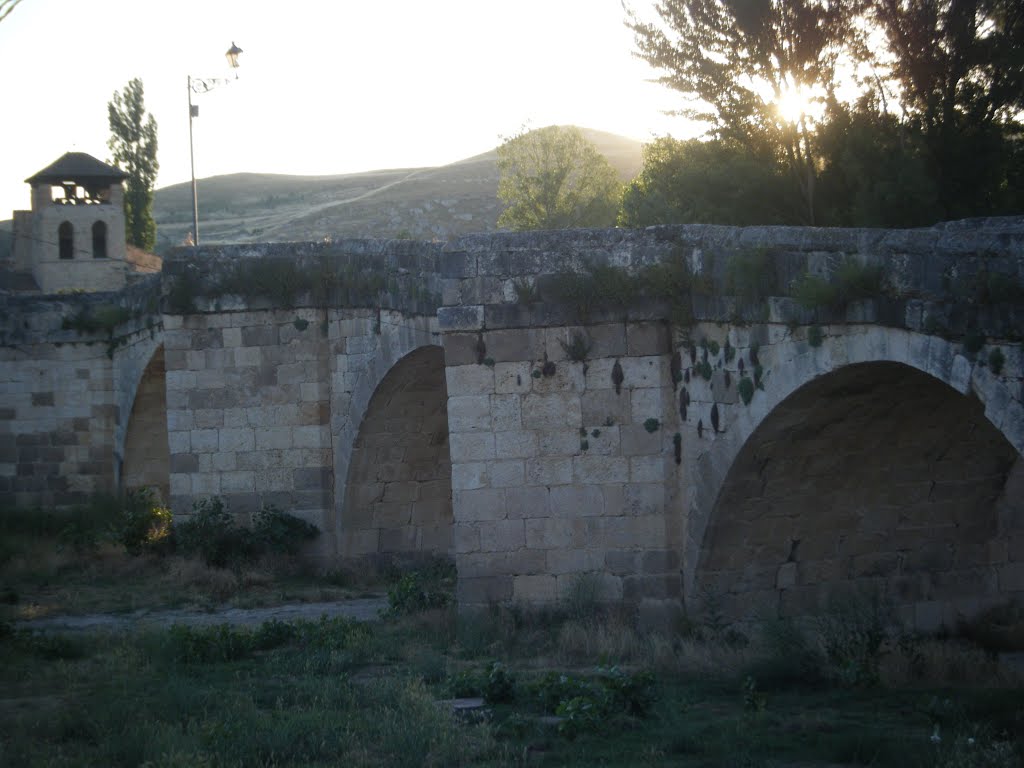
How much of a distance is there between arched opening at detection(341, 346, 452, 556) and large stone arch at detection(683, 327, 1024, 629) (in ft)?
17.7

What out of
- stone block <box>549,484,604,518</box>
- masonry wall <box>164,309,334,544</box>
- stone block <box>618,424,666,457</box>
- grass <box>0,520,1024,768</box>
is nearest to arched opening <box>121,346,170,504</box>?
masonry wall <box>164,309,334,544</box>

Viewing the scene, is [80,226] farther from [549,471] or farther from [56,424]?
[549,471]

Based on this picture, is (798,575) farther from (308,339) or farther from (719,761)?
(308,339)

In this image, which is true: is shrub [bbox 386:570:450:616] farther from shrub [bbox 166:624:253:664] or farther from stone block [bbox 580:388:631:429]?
stone block [bbox 580:388:631:429]

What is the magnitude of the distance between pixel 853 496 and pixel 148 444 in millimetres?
14588

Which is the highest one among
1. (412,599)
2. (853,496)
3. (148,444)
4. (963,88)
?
(963,88)

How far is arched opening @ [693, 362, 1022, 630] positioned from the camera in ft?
32.3

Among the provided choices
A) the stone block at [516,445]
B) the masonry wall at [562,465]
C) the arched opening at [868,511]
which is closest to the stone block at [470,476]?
the masonry wall at [562,465]

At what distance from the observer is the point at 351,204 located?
61562 millimetres

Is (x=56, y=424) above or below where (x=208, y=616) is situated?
above

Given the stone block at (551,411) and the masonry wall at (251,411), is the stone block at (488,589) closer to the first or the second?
the stone block at (551,411)

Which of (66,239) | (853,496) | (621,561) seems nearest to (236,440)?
(621,561)

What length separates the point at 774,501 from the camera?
10484 millimetres

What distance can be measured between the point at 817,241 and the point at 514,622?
4.32 metres
